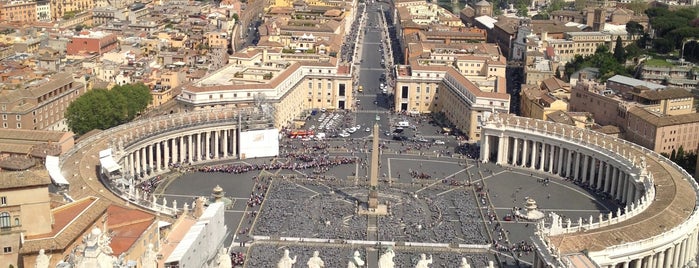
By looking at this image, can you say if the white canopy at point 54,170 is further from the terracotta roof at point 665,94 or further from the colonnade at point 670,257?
A: the terracotta roof at point 665,94

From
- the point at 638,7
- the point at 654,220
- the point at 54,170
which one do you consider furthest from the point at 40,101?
the point at 638,7

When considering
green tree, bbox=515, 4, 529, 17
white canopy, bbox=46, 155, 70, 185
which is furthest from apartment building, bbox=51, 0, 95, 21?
white canopy, bbox=46, 155, 70, 185

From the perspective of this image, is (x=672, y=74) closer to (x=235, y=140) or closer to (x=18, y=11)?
(x=235, y=140)

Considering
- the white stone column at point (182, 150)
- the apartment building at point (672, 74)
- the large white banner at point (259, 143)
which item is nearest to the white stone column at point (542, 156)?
the large white banner at point (259, 143)

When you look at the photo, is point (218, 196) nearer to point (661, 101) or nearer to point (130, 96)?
point (130, 96)

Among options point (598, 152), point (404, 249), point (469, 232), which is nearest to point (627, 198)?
point (598, 152)

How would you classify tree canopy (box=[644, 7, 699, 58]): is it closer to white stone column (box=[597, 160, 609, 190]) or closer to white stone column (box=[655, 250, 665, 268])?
white stone column (box=[597, 160, 609, 190])
